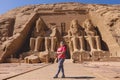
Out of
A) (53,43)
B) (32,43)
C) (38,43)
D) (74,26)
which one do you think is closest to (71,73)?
(53,43)

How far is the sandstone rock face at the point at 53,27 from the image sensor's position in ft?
81.3

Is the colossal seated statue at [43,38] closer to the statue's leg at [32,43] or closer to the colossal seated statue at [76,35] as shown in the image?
the statue's leg at [32,43]

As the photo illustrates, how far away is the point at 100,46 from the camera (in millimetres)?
25250

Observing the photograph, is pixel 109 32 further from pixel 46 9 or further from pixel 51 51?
pixel 46 9

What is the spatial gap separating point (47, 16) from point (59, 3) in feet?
13.0

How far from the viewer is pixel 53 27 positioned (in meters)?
28.7

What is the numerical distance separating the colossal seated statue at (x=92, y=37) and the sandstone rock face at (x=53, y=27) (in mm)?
50

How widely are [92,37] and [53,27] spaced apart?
5192 millimetres

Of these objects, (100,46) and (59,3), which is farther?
(59,3)

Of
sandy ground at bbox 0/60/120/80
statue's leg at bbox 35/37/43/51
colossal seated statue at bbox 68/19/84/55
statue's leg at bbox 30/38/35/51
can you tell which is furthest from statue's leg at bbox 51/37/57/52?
sandy ground at bbox 0/60/120/80

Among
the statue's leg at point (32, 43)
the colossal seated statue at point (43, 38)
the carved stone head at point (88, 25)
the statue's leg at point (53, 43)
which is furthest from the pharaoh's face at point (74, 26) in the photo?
the statue's leg at point (32, 43)

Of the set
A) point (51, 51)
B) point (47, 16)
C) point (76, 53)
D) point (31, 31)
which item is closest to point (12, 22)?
point (31, 31)

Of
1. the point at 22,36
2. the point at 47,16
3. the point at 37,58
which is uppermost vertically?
the point at 47,16

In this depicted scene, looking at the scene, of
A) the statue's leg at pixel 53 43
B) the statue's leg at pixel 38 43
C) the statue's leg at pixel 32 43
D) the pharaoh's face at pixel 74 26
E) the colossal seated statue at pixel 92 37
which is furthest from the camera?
the pharaoh's face at pixel 74 26
